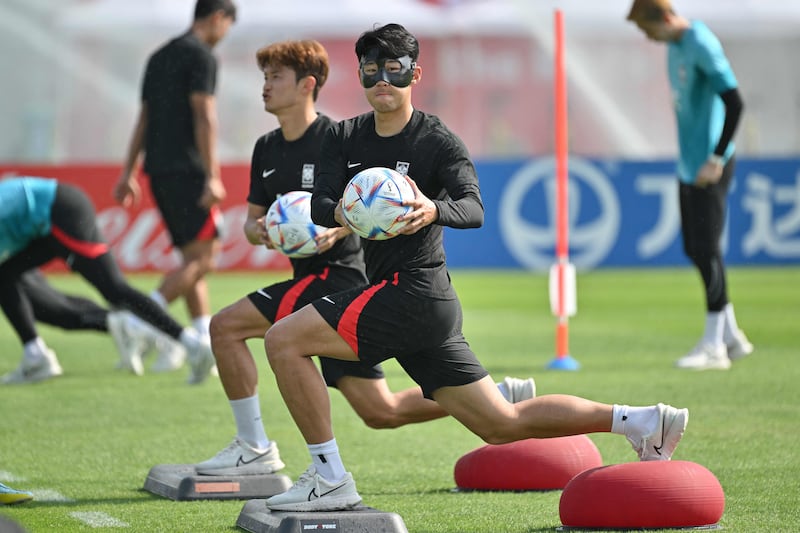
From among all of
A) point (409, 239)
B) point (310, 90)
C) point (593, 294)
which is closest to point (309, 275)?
point (310, 90)

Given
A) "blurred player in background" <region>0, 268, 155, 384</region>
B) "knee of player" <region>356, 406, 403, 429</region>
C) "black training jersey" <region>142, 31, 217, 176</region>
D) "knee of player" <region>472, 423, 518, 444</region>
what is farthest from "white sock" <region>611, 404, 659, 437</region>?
"black training jersey" <region>142, 31, 217, 176</region>

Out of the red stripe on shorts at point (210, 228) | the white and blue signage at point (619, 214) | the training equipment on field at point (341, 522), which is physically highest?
the red stripe on shorts at point (210, 228)

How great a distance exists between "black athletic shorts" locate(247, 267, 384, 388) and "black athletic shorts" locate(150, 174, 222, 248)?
4.24 metres

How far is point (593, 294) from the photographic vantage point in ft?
58.3

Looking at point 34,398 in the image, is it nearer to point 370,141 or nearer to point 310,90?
point 310,90

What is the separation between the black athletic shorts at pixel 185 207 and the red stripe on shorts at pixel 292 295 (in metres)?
4.25

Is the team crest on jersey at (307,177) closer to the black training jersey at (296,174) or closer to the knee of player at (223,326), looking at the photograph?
the black training jersey at (296,174)

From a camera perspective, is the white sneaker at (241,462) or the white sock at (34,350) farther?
the white sock at (34,350)

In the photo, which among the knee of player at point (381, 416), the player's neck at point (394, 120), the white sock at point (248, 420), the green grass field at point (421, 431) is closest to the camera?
the player's neck at point (394, 120)

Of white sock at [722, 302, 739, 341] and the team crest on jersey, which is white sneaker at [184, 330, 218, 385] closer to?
the team crest on jersey

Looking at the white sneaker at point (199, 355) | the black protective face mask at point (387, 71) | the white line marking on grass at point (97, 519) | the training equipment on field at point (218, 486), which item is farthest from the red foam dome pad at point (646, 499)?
the white sneaker at point (199, 355)

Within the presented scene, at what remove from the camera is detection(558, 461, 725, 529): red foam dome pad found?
5.73 meters

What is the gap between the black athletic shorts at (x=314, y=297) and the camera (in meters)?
6.85

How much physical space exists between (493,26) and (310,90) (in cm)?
1928
